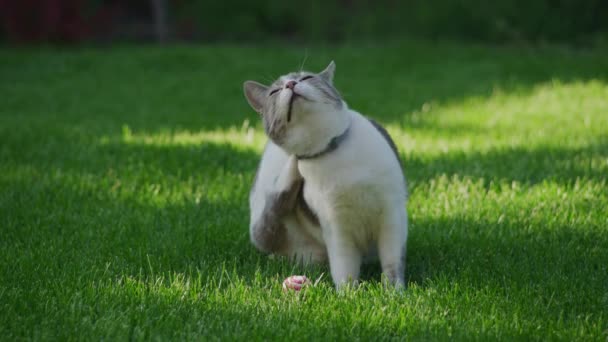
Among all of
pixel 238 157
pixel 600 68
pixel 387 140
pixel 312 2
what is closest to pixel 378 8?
pixel 312 2

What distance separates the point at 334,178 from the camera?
2406 mm

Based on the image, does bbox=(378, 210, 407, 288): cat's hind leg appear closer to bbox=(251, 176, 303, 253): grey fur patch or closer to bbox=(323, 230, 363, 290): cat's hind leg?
bbox=(323, 230, 363, 290): cat's hind leg

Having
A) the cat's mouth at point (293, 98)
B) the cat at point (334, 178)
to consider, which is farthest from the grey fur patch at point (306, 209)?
the cat's mouth at point (293, 98)

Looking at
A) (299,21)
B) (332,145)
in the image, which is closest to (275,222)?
(332,145)

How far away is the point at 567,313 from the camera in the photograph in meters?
2.27

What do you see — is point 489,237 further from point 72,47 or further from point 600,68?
point 72,47

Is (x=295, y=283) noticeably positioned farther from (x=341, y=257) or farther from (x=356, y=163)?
(x=356, y=163)

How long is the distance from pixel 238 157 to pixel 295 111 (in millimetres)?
2046

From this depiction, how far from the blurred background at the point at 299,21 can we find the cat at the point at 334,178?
21.7ft

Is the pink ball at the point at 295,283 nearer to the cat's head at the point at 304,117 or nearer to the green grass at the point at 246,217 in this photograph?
the green grass at the point at 246,217

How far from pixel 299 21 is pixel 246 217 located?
7.30 meters

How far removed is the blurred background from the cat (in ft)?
21.7

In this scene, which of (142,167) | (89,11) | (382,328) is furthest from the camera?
(89,11)

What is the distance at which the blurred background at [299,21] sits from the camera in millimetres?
8789
